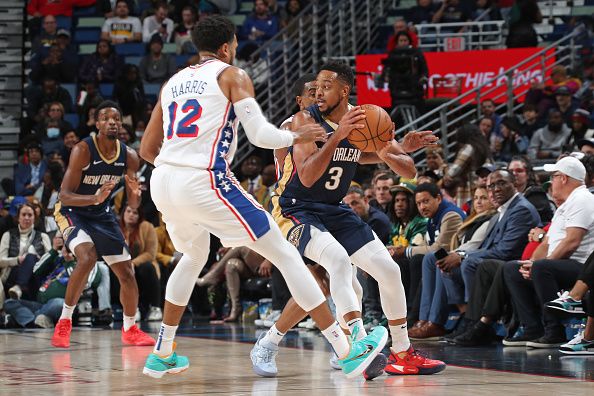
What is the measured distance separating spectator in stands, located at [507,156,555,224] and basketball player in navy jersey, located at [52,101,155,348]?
10.7ft

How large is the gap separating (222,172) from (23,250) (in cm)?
660

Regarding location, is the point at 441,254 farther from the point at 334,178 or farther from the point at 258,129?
the point at 258,129

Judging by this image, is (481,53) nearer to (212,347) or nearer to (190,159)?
(212,347)

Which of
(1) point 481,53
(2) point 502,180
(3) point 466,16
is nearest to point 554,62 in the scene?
(1) point 481,53

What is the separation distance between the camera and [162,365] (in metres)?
6.14

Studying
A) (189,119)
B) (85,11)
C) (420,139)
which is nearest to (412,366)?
(420,139)

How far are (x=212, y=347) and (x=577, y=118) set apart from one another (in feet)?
18.4

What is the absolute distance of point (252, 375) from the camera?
639cm

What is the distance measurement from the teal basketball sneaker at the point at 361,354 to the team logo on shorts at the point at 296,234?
0.76 m

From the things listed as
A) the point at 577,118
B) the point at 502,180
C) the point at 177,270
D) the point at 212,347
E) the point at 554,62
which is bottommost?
the point at 212,347

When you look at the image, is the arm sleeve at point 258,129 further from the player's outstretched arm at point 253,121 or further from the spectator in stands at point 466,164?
the spectator in stands at point 466,164

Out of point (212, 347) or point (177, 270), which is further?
point (212, 347)

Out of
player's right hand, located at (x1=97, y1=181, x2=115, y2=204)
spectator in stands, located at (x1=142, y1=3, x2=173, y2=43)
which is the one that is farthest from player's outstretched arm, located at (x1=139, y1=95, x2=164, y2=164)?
spectator in stands, located at (x1=142, y1=3, x2=173, y2=43)

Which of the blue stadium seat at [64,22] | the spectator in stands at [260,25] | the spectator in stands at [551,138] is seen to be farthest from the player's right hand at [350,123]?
the blue stadium seat at [64,22]
